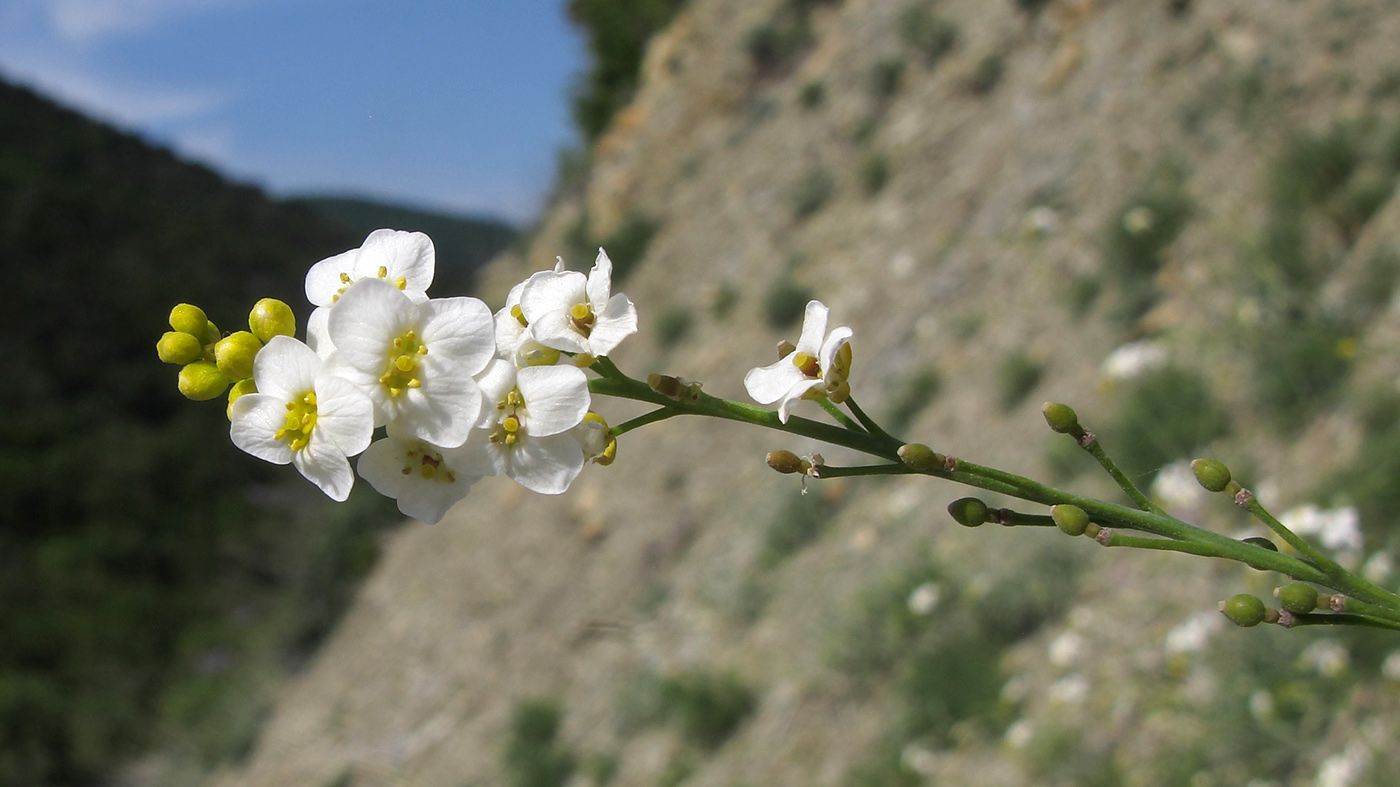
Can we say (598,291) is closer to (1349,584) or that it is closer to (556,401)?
(556,401)

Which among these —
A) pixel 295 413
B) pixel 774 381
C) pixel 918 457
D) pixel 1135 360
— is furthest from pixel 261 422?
pixel 1135 360

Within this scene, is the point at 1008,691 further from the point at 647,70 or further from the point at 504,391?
the point at 647,70

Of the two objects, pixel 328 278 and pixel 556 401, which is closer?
pixel 556 401

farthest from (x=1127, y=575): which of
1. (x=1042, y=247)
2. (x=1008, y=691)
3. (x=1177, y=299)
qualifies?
(x=1042, y=247)

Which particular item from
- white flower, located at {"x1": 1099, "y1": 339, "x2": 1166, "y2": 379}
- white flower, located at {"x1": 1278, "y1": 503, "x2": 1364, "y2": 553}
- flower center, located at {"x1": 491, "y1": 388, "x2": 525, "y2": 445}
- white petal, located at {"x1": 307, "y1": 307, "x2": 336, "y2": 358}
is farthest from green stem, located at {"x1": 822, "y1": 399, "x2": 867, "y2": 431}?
white flower, located at {"x1": 1099, "y1": 339, "x2": 1166, "y2": 379}

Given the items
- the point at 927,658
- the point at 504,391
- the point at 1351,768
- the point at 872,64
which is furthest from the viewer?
the point at 872,64

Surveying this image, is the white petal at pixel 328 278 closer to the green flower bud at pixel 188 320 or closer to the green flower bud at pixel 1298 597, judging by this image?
the green flower bud at pixel 188 320

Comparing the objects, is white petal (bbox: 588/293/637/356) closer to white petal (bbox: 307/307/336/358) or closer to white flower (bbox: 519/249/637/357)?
white flower (bbox: 519/249/637/357)
